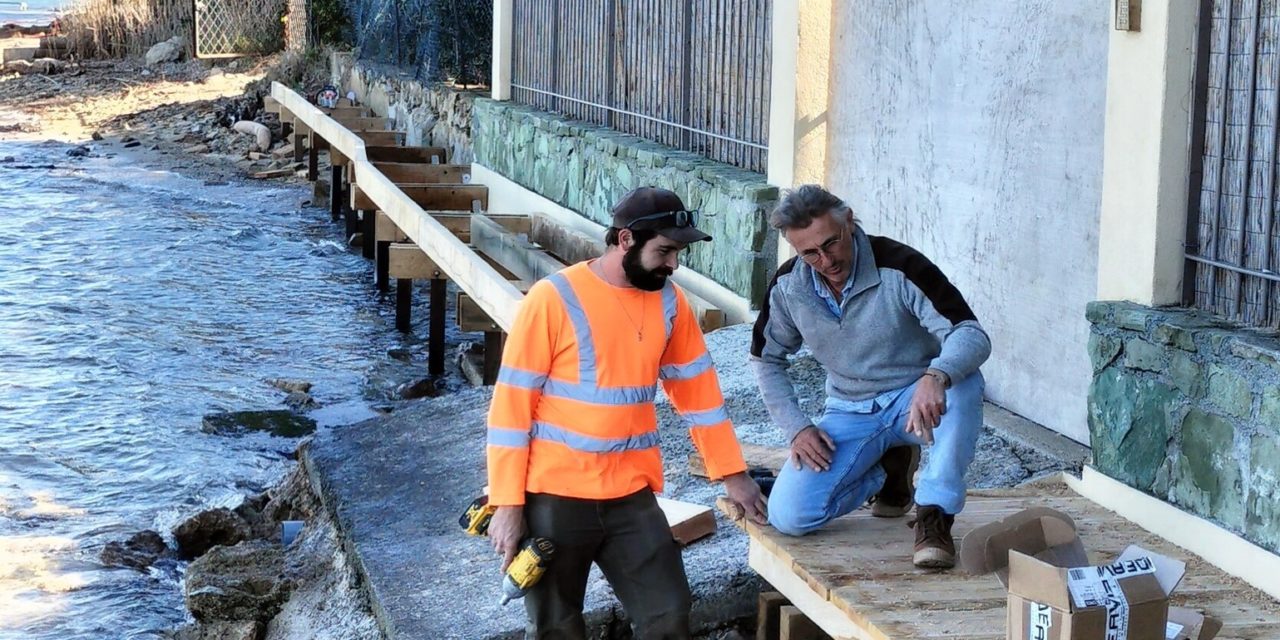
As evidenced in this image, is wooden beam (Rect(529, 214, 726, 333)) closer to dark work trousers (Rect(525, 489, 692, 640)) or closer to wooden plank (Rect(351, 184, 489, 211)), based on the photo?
wooden plank (Rect(351, 184, 489, 211))

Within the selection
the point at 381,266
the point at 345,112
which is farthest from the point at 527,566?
the point at 345,112

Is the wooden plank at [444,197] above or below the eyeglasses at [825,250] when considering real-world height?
below

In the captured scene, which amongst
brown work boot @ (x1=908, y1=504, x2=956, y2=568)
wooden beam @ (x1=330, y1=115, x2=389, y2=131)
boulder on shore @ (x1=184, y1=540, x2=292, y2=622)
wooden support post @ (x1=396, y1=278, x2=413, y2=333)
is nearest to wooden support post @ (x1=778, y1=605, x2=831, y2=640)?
brown work boot @ (x1=908, y1=504, x2=956, y2=568)

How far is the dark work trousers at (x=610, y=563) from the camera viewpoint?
15.2ft

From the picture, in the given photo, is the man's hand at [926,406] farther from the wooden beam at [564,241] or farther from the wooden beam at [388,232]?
the wooden beam at [388,232]

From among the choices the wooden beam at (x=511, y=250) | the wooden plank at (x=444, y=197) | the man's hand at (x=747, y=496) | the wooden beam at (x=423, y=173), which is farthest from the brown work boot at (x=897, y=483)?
the wooden beam at (x=423, y=173)

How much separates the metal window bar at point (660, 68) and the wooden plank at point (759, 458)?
293 cm

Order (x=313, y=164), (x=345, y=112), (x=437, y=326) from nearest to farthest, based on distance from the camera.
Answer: (x=437, y=326) < (x=345, y=112) < (x=313, y=164)

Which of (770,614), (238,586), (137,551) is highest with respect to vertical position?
(770,614)

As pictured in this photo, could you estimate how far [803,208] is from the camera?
15.8 ft

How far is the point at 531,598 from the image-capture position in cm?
469

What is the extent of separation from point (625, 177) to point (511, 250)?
3.47 feet

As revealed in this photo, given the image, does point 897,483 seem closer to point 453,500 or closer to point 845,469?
point 845,469

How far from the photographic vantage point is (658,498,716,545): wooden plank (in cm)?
606
